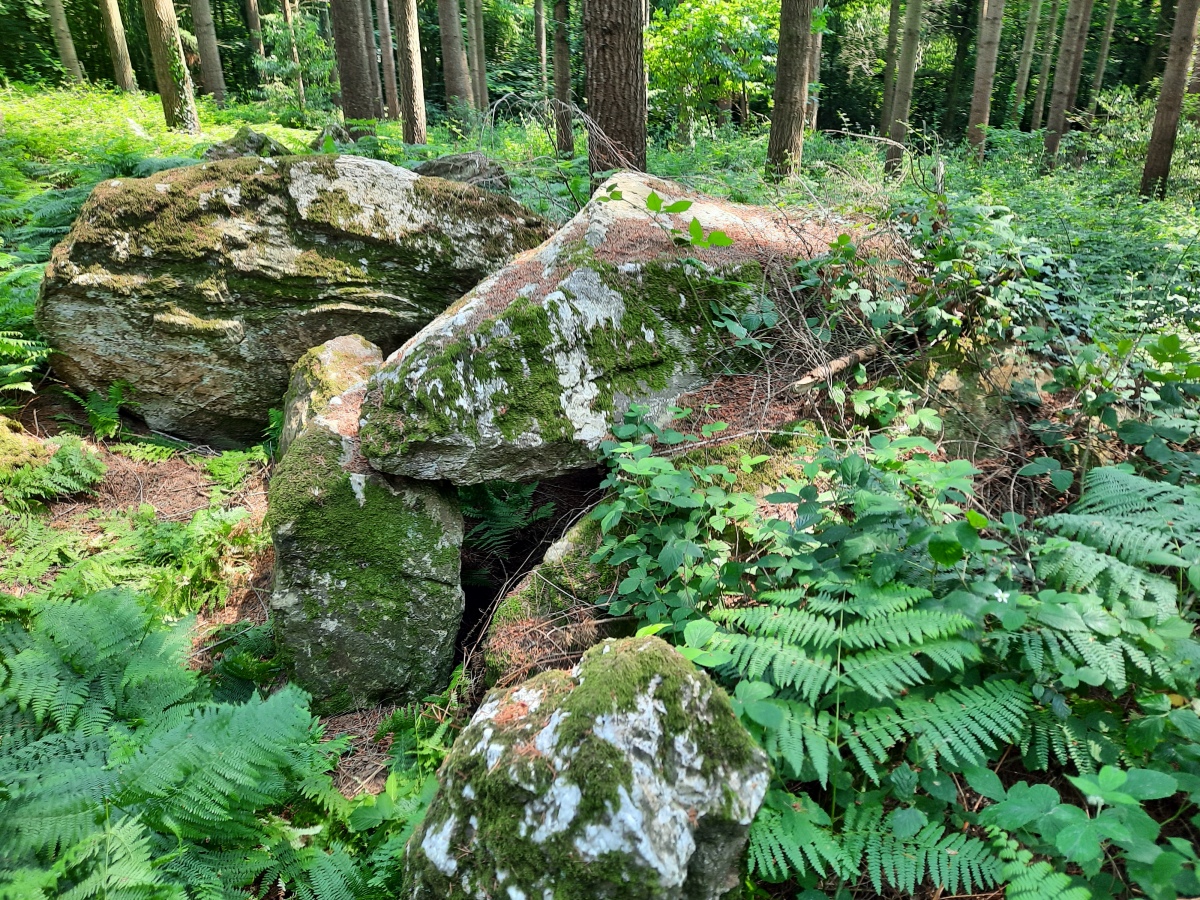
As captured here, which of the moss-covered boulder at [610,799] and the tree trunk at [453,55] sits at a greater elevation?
the tree trunk at [453,55]

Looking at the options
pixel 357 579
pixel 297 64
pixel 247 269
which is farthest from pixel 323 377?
pixel 297 64

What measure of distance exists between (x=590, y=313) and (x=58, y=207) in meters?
5.69

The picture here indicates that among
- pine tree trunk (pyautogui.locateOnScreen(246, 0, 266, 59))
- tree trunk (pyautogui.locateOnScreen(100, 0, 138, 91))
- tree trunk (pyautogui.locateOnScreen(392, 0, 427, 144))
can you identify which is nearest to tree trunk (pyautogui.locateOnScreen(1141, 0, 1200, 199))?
tree trunk (pyautogui.locateOnScreen(392, 0, 427, 144))

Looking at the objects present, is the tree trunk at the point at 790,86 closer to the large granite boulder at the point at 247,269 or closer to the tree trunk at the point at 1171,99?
the large granite boulder at the point at 247,269

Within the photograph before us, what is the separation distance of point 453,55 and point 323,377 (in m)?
10.1

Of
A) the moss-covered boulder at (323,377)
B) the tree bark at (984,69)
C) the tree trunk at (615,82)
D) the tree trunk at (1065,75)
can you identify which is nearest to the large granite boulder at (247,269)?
the moss-covered boulder at (323,377)

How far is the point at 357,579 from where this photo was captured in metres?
3.44

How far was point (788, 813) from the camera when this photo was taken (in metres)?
1.90

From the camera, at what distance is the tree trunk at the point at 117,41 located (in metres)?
12.5

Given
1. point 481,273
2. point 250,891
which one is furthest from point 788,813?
point 481,273

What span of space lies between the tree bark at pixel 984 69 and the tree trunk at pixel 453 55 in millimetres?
8527

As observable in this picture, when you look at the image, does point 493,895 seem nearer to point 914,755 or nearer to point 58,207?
point 914,755

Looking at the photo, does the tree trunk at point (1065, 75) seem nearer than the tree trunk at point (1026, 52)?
Yes

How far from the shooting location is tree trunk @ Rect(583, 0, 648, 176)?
528 cm
